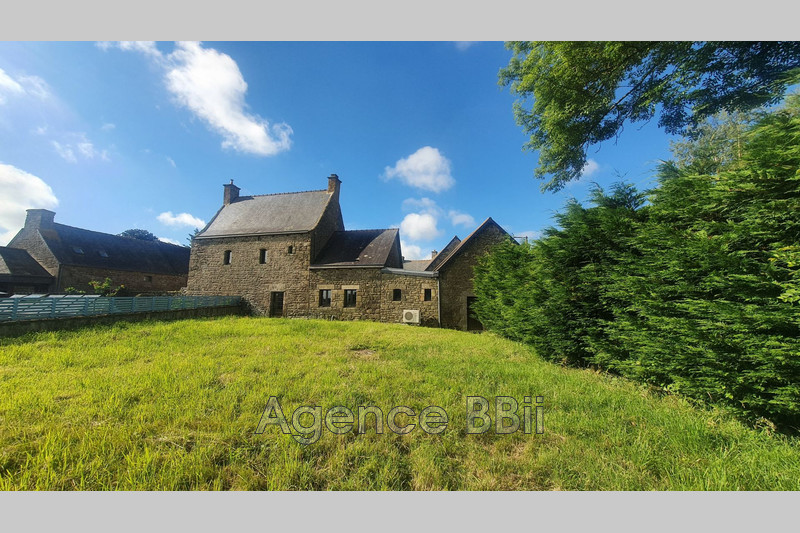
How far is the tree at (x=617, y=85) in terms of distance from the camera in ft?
21.7

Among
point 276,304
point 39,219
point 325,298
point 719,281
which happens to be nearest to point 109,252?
point 39,219

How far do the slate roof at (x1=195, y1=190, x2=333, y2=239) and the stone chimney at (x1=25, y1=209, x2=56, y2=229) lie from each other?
1656cm

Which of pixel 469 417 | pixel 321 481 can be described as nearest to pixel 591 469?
pixel 469 417

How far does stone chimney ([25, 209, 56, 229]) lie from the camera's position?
23.8m

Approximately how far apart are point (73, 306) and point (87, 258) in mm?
21546

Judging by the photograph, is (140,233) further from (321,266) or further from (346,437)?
(346,437)

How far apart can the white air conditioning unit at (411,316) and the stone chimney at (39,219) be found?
32724 mm

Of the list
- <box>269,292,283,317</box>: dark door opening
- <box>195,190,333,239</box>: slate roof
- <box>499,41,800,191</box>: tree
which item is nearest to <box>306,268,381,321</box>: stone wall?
<box>269,292,283,317</box>: dark door opening

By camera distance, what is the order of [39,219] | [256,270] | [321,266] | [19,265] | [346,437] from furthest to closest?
[39,219] → [19,265] → [256,270] → [321,266] → [346,437]

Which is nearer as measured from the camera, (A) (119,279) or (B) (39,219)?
(B) (39,219)

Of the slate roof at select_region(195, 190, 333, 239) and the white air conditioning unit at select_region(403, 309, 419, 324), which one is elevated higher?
the slate roof at select_region(195, 190, 333, 239)

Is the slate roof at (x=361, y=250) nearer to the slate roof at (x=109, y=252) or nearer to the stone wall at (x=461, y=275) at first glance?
the stone wall at (x=461, y=275)

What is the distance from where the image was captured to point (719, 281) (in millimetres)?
3209

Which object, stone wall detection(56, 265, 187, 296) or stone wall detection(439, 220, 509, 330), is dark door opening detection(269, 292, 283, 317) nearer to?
stone wall detection(439, 220, 509, 330)
